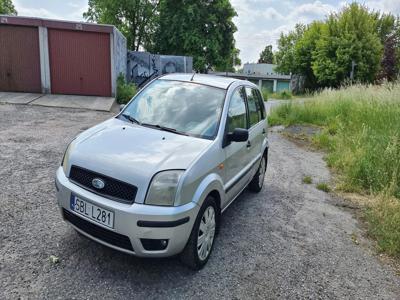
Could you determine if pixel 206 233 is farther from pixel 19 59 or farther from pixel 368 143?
pixel 19 59

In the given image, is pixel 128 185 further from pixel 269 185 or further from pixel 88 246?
pixel 269 185

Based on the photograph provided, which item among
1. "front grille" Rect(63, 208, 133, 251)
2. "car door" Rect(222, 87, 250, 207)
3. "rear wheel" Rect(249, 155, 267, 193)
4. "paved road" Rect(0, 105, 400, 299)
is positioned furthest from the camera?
"rear wheel" Rect(249, 155, 267, 193)

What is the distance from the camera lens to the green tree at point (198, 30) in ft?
96.9

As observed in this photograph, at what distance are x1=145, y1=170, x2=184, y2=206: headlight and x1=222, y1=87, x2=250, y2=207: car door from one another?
92 centimetres

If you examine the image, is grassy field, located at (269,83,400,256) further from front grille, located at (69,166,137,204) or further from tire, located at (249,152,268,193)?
front grille, located at (69,166,137,204)

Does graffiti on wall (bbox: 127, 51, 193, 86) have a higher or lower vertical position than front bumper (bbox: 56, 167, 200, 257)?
higher

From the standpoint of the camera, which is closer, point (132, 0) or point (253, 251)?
point (253, 251)

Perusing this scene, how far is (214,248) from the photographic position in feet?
11.5

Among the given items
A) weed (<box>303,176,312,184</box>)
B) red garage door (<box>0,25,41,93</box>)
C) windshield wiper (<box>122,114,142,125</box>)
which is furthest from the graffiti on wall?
windshield wiper (<box>122,114,142,125</box>)

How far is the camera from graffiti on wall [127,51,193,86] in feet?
72.5

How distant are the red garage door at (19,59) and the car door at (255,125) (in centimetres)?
1254

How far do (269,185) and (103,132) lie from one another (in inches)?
135

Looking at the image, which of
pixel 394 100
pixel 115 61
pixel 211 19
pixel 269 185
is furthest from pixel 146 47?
pixel 269 185

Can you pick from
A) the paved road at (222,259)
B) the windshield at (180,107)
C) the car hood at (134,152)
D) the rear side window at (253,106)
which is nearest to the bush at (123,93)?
the paved road at (222,259)
